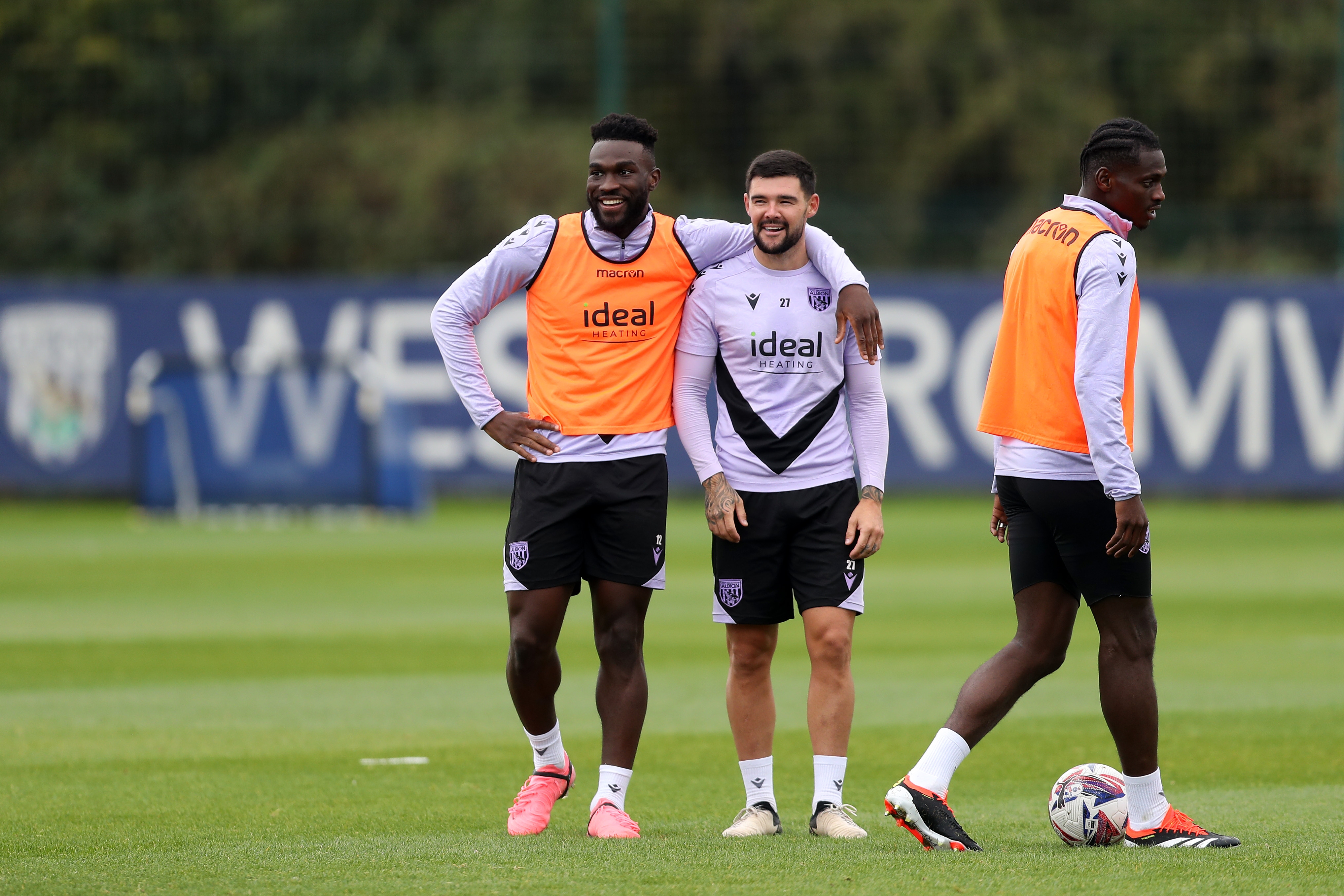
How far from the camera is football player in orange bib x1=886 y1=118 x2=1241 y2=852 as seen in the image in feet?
18.8

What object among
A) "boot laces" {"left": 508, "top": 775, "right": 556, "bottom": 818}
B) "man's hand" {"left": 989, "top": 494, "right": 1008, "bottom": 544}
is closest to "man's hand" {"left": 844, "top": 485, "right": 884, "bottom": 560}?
"man's hand" {"left": 989, "top": 494, "right": 1008, "bottom": 544}

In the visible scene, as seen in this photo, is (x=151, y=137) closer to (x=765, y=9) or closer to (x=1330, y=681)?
(x=765, y=9)

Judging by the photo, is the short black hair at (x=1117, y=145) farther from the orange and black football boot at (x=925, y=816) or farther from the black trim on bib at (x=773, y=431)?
the orange and black football boot at (x=925, y=816)

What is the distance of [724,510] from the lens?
634 centimetres

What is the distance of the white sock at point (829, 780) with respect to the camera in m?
6.26

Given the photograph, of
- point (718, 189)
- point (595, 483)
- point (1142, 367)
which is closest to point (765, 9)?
point (718, 189)

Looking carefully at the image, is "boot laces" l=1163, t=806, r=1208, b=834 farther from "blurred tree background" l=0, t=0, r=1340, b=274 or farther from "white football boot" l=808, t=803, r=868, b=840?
"blurred tree background" l=0, t=0, r=1340, b=274

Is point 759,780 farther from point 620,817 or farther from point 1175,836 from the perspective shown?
point 1175,836

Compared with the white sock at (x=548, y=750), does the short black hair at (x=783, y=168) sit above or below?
above

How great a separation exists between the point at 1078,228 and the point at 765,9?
88.7 feet

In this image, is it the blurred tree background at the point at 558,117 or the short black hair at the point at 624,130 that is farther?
the blurred tree background at the point at 558,117

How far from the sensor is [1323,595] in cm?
1410

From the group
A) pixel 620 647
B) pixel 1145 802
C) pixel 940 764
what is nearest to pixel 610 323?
pixel 620 647

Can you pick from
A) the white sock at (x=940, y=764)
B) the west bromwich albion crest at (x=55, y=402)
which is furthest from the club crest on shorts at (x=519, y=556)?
the west bromwich albion crest at (x=55, y=402)
